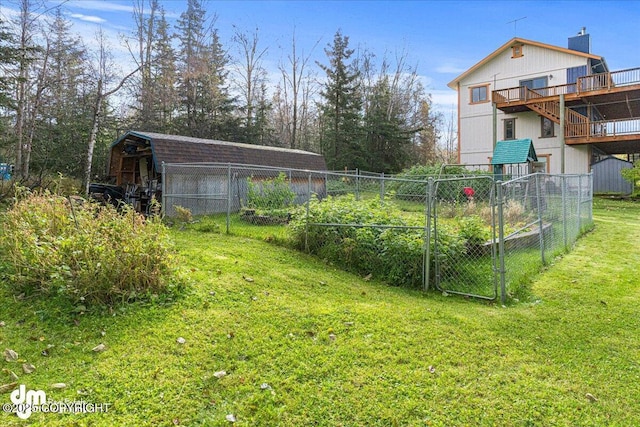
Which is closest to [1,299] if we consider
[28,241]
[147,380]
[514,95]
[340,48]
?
[28,241]

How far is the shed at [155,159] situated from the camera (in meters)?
11.7

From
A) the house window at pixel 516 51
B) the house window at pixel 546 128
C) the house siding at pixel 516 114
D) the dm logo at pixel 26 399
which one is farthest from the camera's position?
the house window at pixel 516 51

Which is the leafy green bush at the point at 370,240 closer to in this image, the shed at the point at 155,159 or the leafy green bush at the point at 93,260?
the leafy green bush at the point at 93,260

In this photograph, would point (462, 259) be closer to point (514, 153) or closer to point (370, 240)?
point (370, 240)

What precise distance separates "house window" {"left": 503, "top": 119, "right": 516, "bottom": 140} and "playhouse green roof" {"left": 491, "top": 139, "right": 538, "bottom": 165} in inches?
346

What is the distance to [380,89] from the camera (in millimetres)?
31953


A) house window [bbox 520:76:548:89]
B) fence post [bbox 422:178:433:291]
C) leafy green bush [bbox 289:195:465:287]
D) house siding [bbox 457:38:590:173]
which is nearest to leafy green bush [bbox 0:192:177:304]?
leafy green bush [bbox 289:195:465:287]

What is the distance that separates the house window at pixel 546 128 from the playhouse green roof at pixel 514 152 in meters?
8.28

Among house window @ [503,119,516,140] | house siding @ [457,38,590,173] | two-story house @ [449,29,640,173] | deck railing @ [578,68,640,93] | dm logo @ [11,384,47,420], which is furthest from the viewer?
house window @ [503,119,516,140]

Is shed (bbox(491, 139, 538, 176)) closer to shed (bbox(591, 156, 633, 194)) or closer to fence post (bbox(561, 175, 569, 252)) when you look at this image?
fence post (bbox(561, 175, 569, 252))

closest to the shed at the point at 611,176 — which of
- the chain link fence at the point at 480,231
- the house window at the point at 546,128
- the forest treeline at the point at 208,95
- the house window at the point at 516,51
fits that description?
the house window at the point at 546,128

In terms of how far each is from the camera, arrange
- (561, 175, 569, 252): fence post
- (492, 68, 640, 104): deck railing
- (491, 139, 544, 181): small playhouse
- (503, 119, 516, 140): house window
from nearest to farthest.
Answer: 1. (561, 175, 569, 252): fence post
2. (491, 139, 544, 181): small playhouse
3. (492, 68, 640, 104): deck railing
4. (503, 119, 516, 140): house window

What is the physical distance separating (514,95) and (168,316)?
22.2m

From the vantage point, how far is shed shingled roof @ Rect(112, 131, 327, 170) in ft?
38.3
